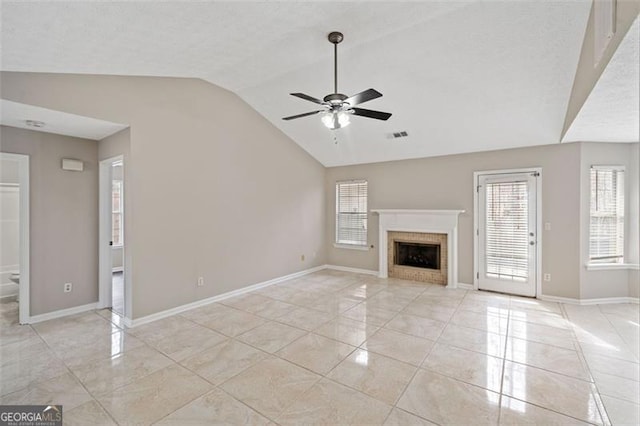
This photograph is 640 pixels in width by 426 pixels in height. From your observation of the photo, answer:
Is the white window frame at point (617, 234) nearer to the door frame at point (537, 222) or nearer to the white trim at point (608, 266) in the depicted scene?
the white trim at point (608, 266)

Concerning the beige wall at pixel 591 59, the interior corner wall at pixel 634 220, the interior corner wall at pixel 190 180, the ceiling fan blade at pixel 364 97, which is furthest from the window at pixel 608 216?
the interior corner wall at pixel 190 180

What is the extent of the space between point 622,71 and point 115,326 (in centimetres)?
581

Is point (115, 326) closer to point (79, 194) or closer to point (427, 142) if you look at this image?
point (79, 194)

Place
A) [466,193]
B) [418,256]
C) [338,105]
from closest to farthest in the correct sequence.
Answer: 1. [338,105]
2. [466,193]
3. [418,256]

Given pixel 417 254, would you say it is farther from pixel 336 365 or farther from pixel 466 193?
pixel 336 365

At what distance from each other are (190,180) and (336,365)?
128 inches

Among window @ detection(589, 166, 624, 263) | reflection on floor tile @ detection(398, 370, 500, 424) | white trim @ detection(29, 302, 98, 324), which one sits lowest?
reflection on floor tile @ detection(398, 370, 500, 424)

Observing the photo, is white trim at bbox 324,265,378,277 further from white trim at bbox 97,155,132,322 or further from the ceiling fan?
white trim at bbox 97,155,132,322

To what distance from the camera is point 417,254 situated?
6.20 m

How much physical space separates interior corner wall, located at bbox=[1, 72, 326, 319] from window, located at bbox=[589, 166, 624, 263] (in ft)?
17.4

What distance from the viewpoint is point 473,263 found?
17.7 feet

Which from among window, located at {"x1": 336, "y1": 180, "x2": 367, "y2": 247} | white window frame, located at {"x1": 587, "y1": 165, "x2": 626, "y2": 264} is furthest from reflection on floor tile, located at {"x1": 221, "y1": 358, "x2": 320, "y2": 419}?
white window frame, located at {"x1": 587, "y1": 165, "x2": 626, "y2": 264}

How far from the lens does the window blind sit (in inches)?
195

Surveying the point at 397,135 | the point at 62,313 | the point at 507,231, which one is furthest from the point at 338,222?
the point at 62,313
